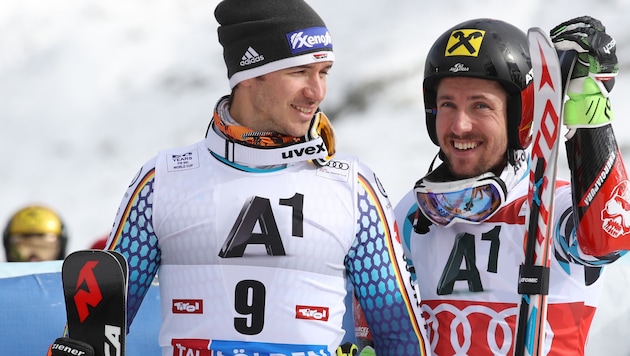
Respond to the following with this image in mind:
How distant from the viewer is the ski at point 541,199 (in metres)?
3.71

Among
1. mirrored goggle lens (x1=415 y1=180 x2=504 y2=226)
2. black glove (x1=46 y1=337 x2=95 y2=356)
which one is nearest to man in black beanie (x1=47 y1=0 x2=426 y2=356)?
mirrored goggle lens (x1=415 y1=180 x2=504 y2=226)

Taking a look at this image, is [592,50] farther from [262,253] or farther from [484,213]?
[262,253]

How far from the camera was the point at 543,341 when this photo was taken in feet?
12.5

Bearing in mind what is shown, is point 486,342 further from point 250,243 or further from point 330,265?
point 250,243

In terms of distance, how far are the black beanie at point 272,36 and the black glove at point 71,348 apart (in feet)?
3.89

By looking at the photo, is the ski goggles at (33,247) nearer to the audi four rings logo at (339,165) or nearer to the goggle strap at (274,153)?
the goggle strap at (274,153)

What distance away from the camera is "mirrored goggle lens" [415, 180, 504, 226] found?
415 centimetres

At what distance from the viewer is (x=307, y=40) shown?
13.0ft

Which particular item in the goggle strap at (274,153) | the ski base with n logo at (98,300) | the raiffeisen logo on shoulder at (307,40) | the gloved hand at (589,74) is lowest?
the ski base with n logo at (98,300)

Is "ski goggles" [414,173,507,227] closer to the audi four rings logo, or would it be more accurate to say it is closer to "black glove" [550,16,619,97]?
the audi four rings logo

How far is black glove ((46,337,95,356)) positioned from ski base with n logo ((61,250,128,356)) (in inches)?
1.4

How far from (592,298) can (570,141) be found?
801 mm

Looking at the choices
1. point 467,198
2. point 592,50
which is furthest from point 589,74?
point 467,198

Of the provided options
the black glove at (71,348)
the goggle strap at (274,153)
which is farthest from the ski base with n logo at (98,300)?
the goggle strap at (274,153)
